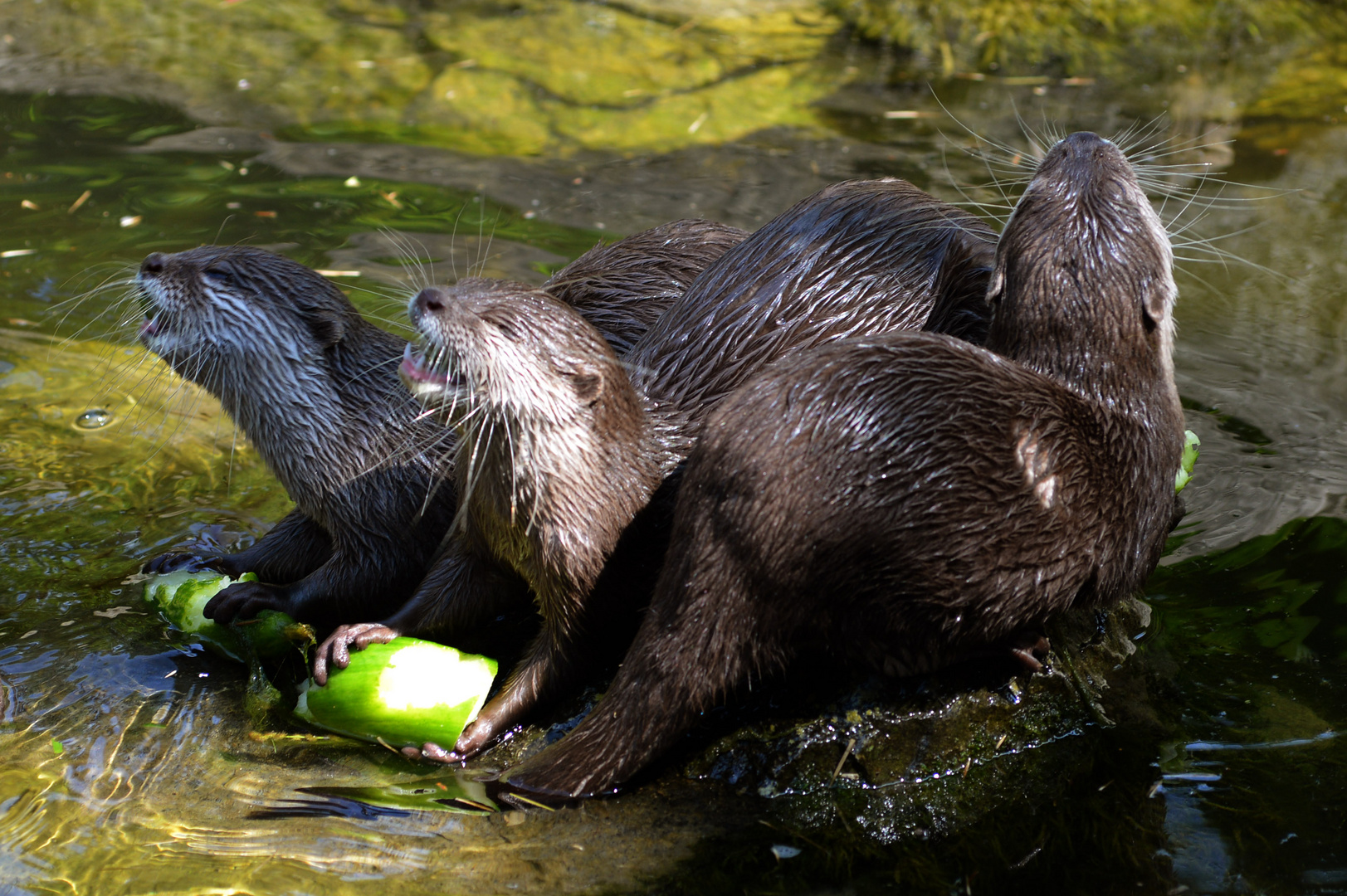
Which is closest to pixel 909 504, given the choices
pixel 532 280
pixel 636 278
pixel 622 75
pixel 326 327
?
pixel 636 278

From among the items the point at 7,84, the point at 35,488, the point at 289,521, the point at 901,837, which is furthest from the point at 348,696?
the point at 7,84

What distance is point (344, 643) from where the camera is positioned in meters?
2.67

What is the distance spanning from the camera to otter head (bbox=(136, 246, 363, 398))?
118 inches

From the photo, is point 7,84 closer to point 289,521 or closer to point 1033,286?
point 289,521

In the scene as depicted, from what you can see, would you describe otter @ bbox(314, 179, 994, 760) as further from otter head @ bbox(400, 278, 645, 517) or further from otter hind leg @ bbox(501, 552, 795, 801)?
otter hind leg @ bbox(501, 552, 795, 801)

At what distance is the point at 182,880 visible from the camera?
7.04ft

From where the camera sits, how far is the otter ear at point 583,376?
2529 millimetres

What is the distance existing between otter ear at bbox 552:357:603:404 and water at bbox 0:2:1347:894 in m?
0.79

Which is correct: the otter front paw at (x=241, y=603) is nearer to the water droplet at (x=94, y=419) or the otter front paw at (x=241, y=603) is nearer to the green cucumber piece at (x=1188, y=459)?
the water droplet at (x=94, y=419)

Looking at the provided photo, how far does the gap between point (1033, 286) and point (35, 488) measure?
2.79 metres

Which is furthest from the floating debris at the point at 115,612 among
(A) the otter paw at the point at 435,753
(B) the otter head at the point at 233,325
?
(A) the otter paw at the point at 435,753

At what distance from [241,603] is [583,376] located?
1009mm

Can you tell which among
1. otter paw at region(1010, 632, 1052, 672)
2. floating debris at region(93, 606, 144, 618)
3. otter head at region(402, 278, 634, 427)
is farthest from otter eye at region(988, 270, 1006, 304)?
floating debris at region(93, 606, 144, 618)

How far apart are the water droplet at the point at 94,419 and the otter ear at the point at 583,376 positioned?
83.0 inches
